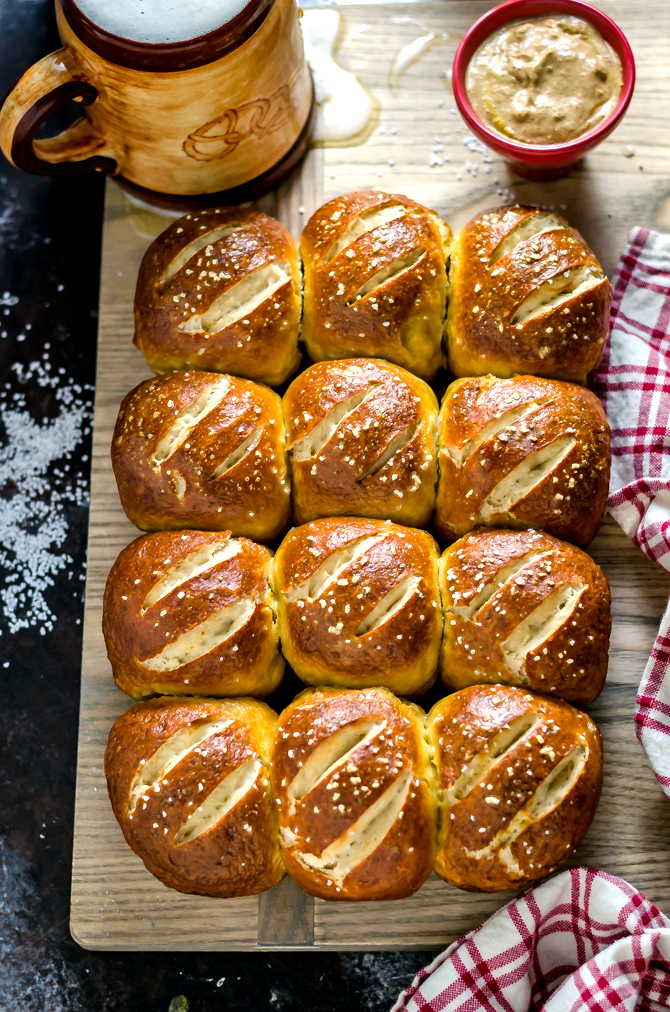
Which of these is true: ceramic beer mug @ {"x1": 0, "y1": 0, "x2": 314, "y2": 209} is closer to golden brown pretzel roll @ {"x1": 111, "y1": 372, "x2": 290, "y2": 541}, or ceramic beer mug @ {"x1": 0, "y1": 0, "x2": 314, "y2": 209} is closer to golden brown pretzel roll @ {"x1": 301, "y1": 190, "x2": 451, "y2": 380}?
golden brown pretzel roll @ {"x1": 301, "y1": 190, "x2": 451, "y2": 380}

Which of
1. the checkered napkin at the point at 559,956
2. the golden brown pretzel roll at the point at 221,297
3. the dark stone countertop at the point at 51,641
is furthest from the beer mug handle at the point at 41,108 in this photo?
the checkered napkin at the point at 559,956

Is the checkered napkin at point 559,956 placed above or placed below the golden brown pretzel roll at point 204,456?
below

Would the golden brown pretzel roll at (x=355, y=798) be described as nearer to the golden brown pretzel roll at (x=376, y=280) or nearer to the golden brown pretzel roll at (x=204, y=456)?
the golden brown pretzel roll at (x=204, y=456)

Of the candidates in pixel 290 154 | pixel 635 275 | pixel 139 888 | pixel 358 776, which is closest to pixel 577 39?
pixel 635 275

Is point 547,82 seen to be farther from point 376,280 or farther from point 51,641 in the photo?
point 51,641

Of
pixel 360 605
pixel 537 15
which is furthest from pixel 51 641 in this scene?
pixel 537 15

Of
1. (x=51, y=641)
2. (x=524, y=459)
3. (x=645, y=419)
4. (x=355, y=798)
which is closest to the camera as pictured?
(x=355, y=798)
